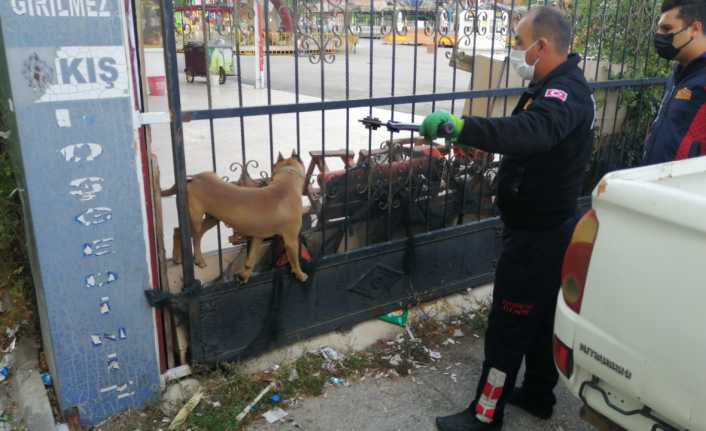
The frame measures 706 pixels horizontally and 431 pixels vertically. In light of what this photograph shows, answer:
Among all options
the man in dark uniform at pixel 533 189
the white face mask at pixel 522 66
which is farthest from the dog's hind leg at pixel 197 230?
the white face mask at pixel 522 66

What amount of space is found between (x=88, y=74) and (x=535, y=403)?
2.56m

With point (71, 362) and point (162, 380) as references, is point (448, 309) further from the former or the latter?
point (71, 362)

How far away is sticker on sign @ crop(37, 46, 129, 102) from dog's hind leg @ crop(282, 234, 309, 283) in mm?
1119

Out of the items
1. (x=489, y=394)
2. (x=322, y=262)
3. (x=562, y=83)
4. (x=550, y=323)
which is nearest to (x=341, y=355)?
(x=322, y=262)

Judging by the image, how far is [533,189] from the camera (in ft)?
8.27

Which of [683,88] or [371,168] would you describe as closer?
[683,88]

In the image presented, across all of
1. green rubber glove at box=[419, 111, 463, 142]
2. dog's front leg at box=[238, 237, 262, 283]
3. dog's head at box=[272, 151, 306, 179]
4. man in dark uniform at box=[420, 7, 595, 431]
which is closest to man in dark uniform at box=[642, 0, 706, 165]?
man in dark uniform at box=[420, 7, 595, 431]

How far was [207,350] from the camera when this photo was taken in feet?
10.0

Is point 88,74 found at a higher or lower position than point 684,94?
higher

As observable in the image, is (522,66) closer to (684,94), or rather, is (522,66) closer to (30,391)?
(684,94)

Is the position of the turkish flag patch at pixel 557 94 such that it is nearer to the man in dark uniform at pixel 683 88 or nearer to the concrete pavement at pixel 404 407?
the man in dark uniform at pixel 683 88

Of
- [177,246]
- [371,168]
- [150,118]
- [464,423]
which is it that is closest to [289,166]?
[371,168]

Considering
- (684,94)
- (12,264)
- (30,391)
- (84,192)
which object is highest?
(684,94)

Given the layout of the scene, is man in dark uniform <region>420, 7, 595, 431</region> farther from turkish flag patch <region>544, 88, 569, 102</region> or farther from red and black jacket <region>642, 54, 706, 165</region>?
red and black jacket <region>642, 54, 706, 165</region>
